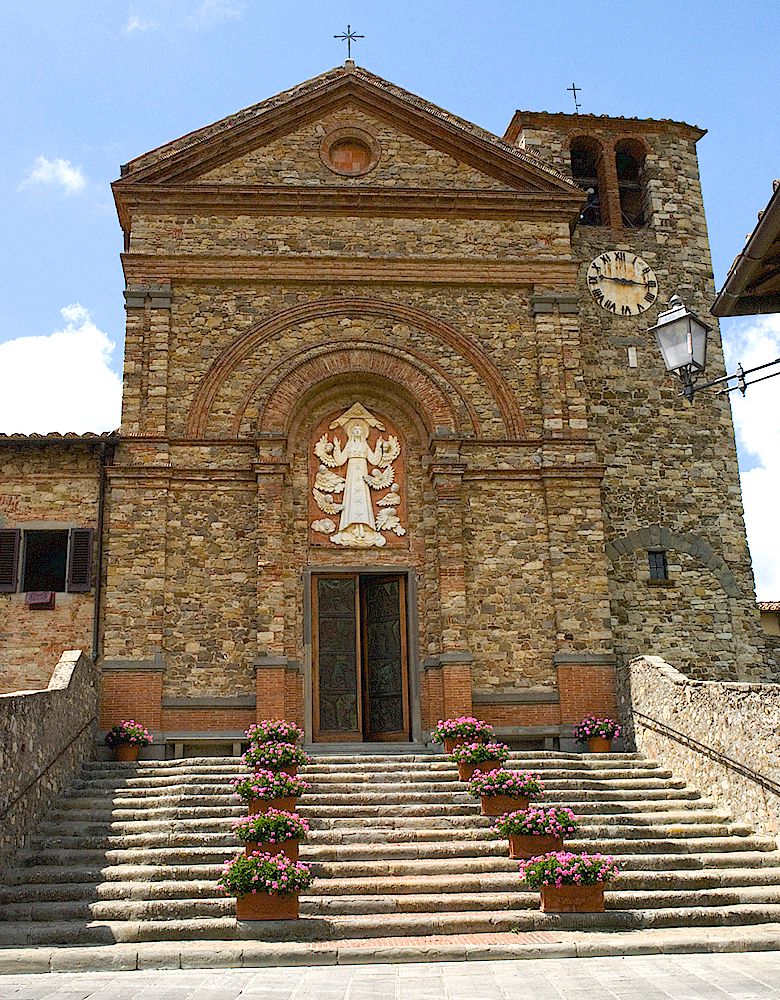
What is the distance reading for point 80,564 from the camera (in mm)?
16562

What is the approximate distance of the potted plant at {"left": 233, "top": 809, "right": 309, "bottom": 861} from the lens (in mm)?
10633

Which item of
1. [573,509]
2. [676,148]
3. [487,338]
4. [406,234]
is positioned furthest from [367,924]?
[676,148]

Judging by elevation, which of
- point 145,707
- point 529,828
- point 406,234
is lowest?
point 529,828

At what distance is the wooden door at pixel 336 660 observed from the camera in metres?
16.6

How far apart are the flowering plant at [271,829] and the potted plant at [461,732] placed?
431 centimetres

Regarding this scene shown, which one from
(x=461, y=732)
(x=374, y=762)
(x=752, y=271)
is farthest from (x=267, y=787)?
(x=752, y=271)

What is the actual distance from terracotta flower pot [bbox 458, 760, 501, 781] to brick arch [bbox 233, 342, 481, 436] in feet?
19.0

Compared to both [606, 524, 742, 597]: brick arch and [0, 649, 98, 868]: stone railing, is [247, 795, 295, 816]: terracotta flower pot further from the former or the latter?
[606, 524, 742, 597]: brick arch

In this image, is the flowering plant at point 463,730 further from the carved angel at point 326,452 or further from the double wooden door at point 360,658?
the carved angel at point 326,452

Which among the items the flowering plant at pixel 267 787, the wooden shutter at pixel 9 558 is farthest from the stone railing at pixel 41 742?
the flowering plant at pixel 267 787

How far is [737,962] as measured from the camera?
8.75 meters

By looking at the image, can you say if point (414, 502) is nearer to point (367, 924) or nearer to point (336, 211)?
point (336, 211)

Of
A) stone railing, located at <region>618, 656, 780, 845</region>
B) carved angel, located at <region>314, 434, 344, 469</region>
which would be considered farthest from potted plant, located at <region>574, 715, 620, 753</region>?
carved angel, located at <region>314, 434, 344, 469</region>

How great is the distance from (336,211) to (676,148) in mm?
7922
